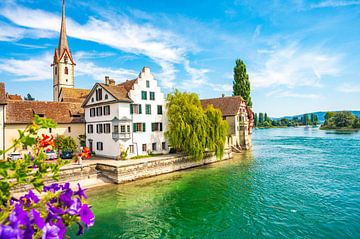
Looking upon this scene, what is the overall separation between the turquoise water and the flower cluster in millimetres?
13507

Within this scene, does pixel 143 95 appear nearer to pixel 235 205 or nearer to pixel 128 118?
pixel 128 118

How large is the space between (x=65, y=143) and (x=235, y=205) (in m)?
26.1

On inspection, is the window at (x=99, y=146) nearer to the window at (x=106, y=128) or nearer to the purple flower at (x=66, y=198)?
the window at (x=106, y=128)

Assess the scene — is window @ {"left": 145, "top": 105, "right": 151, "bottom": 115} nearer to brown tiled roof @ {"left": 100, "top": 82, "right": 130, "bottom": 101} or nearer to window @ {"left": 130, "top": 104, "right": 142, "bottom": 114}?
window @ {"left": 130, "top": 104, "right": 142, "bottom": 114}

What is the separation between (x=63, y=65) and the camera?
62.3 metres

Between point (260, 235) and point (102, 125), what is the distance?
86.8ft

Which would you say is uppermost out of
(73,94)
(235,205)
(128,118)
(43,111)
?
(73,94)

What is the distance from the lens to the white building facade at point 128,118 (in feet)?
105

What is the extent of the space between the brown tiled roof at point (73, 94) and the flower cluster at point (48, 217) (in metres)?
49.0

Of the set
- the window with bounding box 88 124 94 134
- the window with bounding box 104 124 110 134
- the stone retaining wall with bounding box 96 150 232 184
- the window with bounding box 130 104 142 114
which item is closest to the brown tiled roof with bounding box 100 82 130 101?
the window with bounding box 130 104 142 114

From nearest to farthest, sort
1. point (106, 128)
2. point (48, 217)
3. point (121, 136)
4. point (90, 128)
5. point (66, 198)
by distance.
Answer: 1. point (48, 217)
2. point (66, 198)
3. point (121, 136)
4. point (106, 128)
5. point (90, 128)

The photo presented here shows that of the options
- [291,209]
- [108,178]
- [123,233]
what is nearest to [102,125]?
[108,178]

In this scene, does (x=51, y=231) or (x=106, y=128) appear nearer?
(x=51, y=231)

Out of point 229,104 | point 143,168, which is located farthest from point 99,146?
point 229,104
